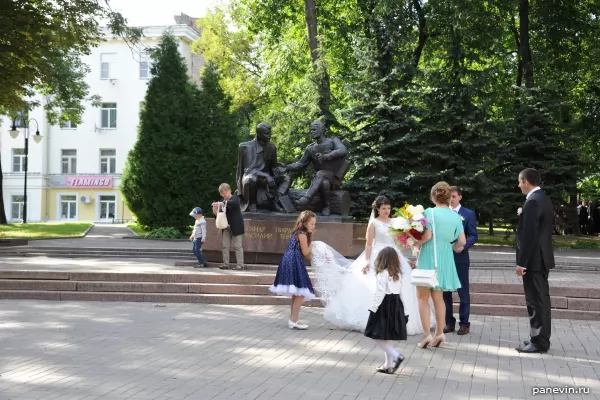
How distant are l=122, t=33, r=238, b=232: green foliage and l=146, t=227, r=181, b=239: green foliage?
2.10 m

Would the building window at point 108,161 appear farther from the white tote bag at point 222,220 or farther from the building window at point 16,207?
the white tote bag at point 222,220

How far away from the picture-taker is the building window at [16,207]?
5712 cm

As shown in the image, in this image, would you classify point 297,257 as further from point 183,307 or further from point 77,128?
point 77,128

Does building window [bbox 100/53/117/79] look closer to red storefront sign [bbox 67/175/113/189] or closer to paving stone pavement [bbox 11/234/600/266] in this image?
red storefront sign [bbox 67/175/113/189]

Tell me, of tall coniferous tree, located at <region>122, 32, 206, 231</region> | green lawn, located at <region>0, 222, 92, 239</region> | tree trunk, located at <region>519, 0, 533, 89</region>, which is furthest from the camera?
tall coniferous tree, located at <region>122, 32, 206, 231</region>

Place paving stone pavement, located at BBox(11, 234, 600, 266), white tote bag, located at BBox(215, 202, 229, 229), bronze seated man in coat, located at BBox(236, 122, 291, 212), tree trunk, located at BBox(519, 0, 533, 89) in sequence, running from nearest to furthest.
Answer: white tote bag, located at BBox(215, 202, 229, 229)
bronze seated man in coat, located at BBox(236, 122, 291, 212)
paving stone pavement, located at BBox(11, 234, 600, 266)
tree trunk, located at BBox(519, 0, 533, 89)

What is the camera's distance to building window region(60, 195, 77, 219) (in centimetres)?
5738

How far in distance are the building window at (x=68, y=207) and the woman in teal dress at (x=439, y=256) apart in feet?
171

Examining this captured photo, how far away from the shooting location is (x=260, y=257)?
16.3 meters

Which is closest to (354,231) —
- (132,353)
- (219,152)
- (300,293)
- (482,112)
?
(300,293)

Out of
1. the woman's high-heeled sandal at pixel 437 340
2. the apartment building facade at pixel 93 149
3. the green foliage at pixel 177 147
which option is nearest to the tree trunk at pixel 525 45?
the green foliage at pixel 177 147

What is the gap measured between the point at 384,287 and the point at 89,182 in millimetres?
52310

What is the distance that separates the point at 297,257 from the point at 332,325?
1.10 metres

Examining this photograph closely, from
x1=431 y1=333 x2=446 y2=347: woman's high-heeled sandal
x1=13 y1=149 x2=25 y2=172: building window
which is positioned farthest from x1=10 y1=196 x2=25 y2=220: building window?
x1=431 y1=333 x2=446 y2=347: woman's high-heeled sandal
